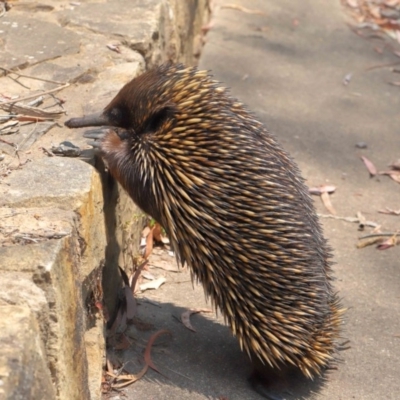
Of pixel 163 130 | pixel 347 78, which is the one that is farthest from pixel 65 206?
pixel 347 78

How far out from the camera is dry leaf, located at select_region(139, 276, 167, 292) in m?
4.43

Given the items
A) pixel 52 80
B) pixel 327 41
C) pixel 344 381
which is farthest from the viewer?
pixel 327 41

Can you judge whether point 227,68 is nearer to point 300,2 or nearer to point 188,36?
point 188,36

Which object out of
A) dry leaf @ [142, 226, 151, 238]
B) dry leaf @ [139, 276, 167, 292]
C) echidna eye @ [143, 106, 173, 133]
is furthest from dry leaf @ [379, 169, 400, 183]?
echidna eye @ [143, 106, 173, 133]

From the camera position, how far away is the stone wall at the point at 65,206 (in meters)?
2.49

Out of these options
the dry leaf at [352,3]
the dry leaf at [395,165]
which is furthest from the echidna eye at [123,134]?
the dry leaf at [352,3]

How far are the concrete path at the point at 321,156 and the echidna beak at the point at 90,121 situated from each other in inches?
41.1

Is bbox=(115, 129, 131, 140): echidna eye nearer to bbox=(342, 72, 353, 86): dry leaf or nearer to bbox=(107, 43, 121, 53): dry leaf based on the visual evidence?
bbox=(107, 43, 121, 53): dry leaf

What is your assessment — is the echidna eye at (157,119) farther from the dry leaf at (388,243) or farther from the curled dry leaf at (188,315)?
the dry leaf at (388,243)

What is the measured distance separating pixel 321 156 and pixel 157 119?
8.29ft

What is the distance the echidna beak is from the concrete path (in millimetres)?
1045

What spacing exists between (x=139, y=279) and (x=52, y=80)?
3.79ft

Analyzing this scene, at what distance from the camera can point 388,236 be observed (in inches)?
200

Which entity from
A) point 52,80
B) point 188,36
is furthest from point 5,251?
point 188,36
